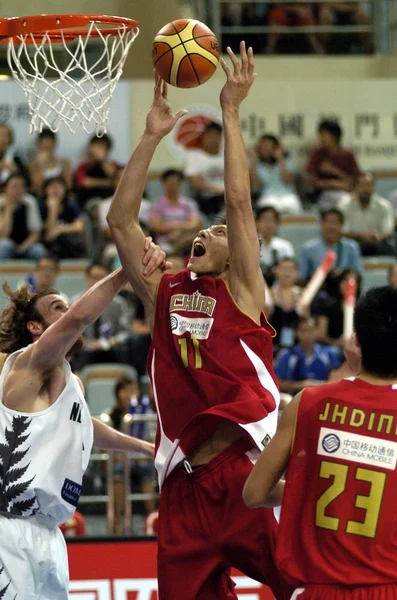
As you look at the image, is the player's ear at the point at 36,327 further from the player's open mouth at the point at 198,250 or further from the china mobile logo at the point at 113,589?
the china mobile logo at the point at 113,589

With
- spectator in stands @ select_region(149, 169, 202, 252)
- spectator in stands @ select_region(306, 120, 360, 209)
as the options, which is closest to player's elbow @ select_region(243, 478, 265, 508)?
spectator in stands @ select_region(149, 169, 202, 252)

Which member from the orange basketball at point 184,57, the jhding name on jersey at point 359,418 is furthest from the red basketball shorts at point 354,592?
the orange basketball at point 184,57

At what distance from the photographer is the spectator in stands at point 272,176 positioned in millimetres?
12766

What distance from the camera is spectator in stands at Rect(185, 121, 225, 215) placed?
41.8 feet

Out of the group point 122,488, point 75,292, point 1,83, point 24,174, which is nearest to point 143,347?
point 75,292

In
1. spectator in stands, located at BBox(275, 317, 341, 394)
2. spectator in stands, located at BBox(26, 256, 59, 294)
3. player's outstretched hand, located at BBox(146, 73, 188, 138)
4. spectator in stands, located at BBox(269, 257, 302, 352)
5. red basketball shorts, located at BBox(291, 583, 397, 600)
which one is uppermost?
player's outstretched hand, located at BBox(146, 73, 188, 138)

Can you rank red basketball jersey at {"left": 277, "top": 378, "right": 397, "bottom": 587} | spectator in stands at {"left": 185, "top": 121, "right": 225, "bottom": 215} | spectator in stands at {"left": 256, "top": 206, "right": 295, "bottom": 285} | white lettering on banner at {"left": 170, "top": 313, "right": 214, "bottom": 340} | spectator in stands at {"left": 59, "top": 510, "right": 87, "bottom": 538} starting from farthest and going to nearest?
1. spectator in stands at {"left": 185, "top": 121, "right": 225, "bottom": 215}
2. spectator in stands at {"left": 256, "top": 206, "right": 295, "bottom": 285}
3. spectator in stands at {"left": 59, "top": 510, "right": 87, "bottom": 538}
4. white lettering on banner at {"left": 170, "top": 313, "right": 214, "bottom": 340}
5. red basketball jersey at {"left": 277, "top": 378, "right": 397, "bottom": 587}

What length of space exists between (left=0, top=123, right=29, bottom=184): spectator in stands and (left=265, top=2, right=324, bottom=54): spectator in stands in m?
3.58

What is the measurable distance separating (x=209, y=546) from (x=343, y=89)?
9.89 meters

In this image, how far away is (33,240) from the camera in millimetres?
11641

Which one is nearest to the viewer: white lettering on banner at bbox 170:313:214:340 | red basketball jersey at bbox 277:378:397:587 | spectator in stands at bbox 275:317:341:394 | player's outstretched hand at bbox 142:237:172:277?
red basketball jersey at bbox 277:378:397:587

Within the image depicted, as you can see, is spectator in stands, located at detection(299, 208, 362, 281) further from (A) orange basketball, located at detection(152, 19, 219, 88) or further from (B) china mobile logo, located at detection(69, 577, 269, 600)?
(A) orange basketball, located at detection(152, 19, 219, 88)

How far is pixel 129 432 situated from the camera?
339 inches

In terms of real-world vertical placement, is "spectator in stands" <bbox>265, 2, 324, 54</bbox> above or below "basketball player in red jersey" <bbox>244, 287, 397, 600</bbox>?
above
